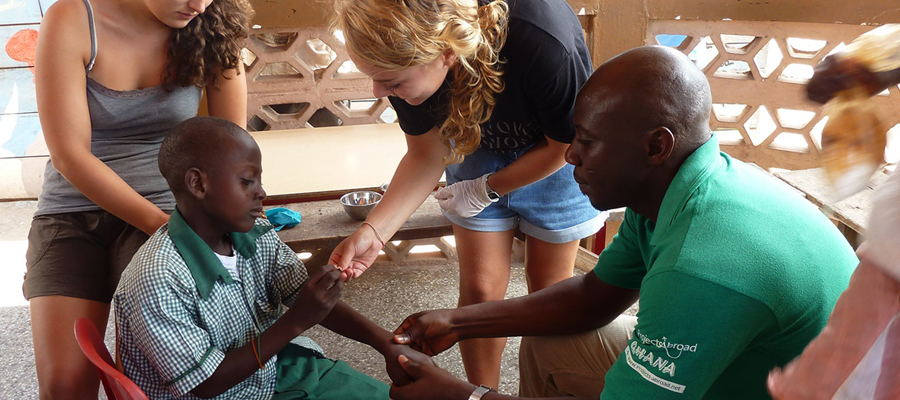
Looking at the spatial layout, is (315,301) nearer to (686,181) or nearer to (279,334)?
(279,334)

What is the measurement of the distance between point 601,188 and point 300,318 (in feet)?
2.65

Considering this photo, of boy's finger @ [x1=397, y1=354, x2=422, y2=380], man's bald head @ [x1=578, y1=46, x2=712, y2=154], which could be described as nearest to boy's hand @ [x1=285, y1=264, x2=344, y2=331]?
boy's finger @ [x1=397, y1=354, x2=422, y2=380]

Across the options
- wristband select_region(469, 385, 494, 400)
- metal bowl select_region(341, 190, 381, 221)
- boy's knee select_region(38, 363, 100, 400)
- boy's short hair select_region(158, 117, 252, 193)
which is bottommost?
metal bowl select_region(341, 190, 381, 221)

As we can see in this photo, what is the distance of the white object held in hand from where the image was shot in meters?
2.26

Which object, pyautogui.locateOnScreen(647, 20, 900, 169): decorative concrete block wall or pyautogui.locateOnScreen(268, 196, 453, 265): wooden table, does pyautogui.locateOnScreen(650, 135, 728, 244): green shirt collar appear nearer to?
pyautogui.locateOnScreen(268, 196, 453, 265): wooden table

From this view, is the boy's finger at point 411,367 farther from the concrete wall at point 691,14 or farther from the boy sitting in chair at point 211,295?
the concrete wall at point 691,14

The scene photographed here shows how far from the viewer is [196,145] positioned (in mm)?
1707

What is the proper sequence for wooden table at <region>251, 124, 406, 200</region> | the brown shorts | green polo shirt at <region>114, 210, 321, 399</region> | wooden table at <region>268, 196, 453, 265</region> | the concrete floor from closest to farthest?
green polo shirt at <region>114, 210, 321, 399</region>, the brown shorts, the concrete floor, wooden table at <region>268, 196, 453, 265</region>, wooden table at <region>251, 124, 406, 200</region>

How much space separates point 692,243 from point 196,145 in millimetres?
1163

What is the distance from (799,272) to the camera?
1.30 metres

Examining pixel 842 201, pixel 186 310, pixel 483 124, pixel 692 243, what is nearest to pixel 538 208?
pixel 483 124

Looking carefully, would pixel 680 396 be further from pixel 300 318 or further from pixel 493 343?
pixel 493 343

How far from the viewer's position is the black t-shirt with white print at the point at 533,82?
1.89 meters

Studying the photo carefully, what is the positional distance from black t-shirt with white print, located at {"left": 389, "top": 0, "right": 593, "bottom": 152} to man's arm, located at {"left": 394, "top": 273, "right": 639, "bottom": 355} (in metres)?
0.46
